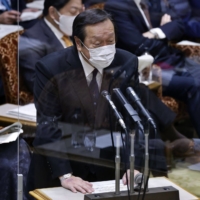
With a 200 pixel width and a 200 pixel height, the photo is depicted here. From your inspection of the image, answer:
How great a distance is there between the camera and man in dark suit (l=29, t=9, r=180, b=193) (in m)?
2.94

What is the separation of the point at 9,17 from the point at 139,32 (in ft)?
2.27

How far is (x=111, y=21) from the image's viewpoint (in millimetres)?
2955

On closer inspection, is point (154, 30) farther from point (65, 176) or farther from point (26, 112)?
point (65, 176)

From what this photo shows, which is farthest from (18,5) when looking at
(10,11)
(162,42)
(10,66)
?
(162,42)

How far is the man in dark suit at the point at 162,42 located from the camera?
11.2 ft

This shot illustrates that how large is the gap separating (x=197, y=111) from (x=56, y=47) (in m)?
0.90

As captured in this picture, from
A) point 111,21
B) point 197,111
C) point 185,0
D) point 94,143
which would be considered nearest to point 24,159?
point 94,143

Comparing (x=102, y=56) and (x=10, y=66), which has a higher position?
(x=102, y=56)

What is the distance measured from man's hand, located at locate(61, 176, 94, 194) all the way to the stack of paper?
41 centimetres

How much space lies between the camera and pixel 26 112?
3262 millimetres

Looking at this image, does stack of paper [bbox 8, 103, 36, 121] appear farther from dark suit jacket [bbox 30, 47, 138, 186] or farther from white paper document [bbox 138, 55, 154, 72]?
white paper document [bbox 138, 55, 154, 72]

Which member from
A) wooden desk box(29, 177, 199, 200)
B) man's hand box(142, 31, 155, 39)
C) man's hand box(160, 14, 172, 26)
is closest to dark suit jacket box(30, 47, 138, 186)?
wooden desk box(29, 177, 199, 200)

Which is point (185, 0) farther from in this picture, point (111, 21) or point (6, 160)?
point (6, 160)

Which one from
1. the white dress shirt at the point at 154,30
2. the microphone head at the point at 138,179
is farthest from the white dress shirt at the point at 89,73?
the white dress shirt at the point at 154,30
